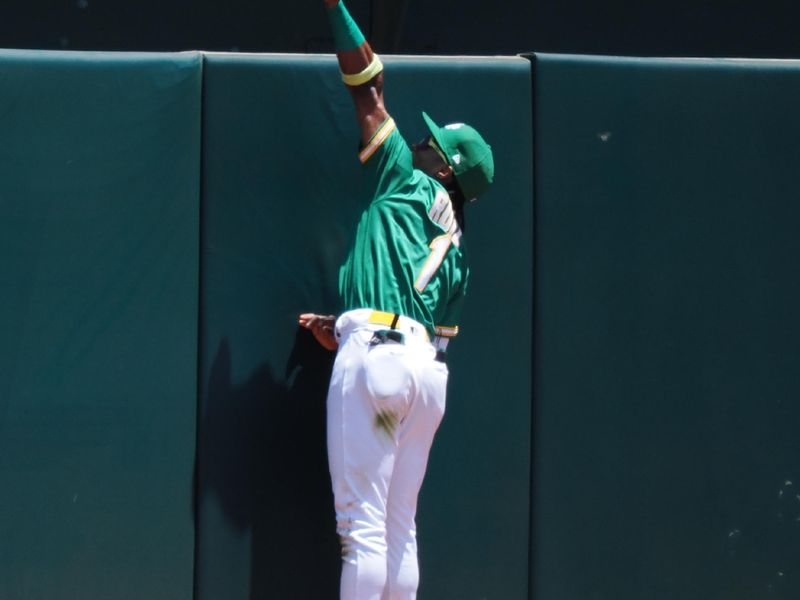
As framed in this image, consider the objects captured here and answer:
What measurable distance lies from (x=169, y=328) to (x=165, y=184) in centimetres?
43

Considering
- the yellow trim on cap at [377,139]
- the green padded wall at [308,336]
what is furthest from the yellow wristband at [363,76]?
the green padded wall at [308,336]

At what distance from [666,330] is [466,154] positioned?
97 centimetres

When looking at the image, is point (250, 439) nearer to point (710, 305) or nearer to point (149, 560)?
point (149, 560)

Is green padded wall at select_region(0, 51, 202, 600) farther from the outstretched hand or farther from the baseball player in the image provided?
the baseball player

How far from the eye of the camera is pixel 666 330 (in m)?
4.39

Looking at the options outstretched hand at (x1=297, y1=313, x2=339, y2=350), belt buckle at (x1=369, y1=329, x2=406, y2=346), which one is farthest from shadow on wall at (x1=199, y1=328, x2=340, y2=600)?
belt buckle at (x1=369, y1=329, x2=406, y2=346)

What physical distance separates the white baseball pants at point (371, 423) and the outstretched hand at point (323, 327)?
0.18 meters

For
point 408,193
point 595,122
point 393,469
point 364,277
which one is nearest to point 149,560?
point 393,469

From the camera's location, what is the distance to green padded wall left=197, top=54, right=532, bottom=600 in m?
4.05

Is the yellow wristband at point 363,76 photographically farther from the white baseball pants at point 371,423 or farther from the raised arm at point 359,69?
the white baseball pants at point 371,423

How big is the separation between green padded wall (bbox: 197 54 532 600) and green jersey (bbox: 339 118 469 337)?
127 mm

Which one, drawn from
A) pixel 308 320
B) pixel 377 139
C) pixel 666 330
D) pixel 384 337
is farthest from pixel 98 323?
pixel 666 330

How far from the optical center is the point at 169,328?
400 centimetres

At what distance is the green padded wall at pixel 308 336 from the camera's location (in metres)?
4.05
